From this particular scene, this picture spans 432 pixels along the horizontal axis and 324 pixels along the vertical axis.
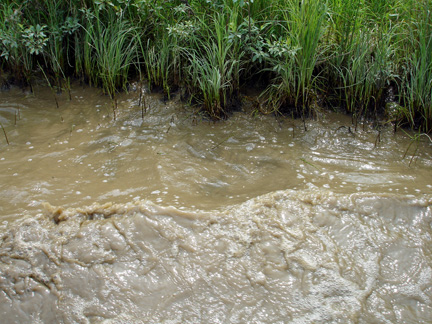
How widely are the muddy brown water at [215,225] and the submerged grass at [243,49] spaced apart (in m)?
0.41

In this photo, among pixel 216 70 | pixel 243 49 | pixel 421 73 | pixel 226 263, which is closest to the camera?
pixel 226 263

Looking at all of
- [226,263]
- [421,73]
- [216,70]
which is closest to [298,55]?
[216,70]

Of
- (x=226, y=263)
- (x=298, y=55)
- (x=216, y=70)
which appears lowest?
(x=226, y=263)

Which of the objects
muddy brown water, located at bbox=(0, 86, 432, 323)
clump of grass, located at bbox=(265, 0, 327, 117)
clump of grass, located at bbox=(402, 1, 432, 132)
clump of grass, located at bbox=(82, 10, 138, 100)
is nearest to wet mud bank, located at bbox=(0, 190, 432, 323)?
muddy brown water, located at bbox=(0, 86, 432, 323)

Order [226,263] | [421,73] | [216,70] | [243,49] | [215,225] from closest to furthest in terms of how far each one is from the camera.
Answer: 1. [226,263]
2. [215,225]
3. [421,73]
4. [216,70]
5. [243,49]

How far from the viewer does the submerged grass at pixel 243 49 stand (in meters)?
4.03

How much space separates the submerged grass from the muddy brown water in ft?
1.34

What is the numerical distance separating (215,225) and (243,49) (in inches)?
88.1

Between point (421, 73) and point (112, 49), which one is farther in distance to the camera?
point (112, 49)

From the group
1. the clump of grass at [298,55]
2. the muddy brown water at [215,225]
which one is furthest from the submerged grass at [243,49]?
the muddy brown water at [215,225]

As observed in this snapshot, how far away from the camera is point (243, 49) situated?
4340 mm

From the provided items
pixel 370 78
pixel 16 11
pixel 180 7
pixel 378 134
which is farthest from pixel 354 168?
pixel 16 11

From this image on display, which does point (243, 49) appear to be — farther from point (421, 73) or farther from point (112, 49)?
point (421, 73)

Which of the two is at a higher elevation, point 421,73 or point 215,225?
point 421,73
